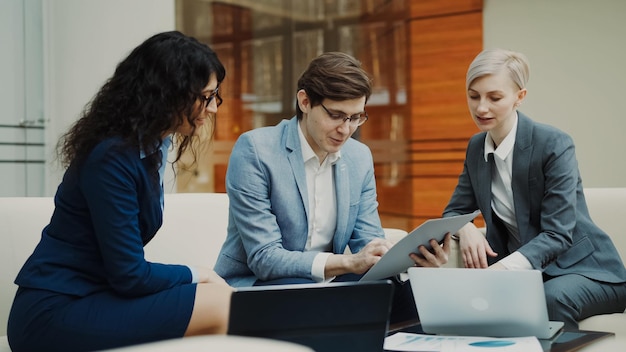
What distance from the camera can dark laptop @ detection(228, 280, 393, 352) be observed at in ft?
5.15

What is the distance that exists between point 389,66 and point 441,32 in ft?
2.11

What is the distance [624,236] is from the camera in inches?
120

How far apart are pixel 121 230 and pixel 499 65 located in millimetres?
1416

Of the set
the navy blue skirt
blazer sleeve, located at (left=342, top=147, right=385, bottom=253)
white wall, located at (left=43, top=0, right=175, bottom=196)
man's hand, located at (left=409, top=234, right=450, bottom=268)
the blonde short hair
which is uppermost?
white wall, located at (left=43, top=0, right=175, bottom=196)

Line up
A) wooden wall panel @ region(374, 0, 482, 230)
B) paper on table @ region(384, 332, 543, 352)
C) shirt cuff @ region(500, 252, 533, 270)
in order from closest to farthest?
paper on table @ region(384, 332, 543, 352), shirt cuff @ region(500, 252, 533, 270), wooden wall panel @ region(374, 0, 482, 230)

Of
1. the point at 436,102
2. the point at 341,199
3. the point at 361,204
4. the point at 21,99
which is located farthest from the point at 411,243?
the point at 436,102

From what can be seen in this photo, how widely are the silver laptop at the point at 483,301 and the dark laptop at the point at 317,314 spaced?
0.37 m

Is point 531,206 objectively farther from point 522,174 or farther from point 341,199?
point 341,199

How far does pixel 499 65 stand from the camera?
8.68ft

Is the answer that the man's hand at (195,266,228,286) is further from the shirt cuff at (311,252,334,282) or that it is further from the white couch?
the white couch

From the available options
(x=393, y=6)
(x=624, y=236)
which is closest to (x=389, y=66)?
(x=393, y=6)

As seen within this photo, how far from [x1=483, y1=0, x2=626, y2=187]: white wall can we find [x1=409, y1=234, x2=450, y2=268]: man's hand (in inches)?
155

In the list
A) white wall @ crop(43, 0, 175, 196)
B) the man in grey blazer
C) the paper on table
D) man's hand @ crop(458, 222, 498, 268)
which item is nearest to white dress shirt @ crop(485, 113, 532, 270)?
man's hand @ crop(458, 222, 498, 268)

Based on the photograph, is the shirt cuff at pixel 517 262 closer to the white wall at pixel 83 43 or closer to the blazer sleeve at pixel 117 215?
the blazer sleeve at pixel 117 215
